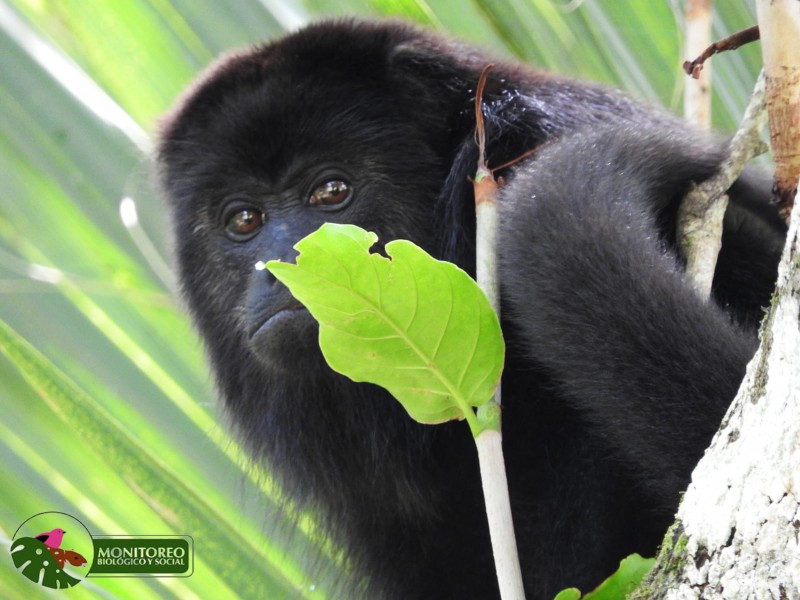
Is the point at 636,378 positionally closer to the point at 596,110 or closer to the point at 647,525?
the point at 647,525

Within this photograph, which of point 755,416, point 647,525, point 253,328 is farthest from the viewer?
point 253,328

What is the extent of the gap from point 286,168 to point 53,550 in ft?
3.94

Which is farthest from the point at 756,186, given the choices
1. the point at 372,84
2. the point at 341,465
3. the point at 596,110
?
the point at 341,465

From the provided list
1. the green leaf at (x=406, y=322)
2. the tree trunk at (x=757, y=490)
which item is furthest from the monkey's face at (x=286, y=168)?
the tree trunk at (x=757, y=490)

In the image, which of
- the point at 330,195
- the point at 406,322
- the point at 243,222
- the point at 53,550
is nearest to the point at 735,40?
the point at 406,322

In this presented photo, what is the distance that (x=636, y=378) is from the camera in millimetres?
1771

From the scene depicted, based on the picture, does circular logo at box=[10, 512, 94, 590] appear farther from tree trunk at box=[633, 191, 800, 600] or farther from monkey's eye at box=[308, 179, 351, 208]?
tree trunk at box=[633, 191, 800, 600]

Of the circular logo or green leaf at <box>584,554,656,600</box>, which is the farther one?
the circular logo

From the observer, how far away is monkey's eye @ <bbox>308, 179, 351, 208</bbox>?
252cm

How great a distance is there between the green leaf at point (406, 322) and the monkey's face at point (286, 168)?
0.81 meters

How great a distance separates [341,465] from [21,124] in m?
1.23

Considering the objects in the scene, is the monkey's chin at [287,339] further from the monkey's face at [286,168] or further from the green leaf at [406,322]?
the green leaf at [406,322]

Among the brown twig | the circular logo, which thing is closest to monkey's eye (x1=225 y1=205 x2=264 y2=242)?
the circular logo

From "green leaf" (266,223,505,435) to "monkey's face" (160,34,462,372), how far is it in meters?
0.81
